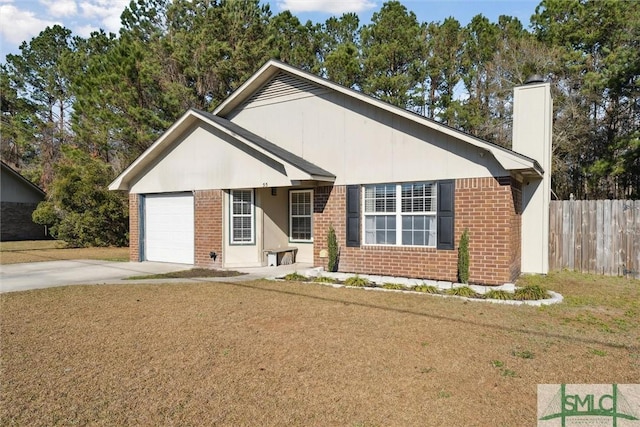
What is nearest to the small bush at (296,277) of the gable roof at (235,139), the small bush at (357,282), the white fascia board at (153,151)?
the small bush at (357,282)

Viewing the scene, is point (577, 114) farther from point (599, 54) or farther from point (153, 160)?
point (153, 160)

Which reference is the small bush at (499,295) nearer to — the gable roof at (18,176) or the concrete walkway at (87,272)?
the concrete walkway at (87,272)

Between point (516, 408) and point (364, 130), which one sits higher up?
point (364, 130)

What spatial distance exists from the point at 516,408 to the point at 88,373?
4.30m

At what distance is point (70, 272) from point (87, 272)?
48 centimetres

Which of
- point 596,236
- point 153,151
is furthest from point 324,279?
point 596,236

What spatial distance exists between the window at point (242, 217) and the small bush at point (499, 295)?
697 centimetres

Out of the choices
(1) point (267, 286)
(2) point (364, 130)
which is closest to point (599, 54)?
(2) point (364, 130)

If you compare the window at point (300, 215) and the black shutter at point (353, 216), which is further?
the window at point (300, 215)

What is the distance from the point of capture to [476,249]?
9.27m

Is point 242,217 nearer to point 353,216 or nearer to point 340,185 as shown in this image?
point 340,185

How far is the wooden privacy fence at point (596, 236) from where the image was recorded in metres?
10.7

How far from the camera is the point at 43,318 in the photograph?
261 inches

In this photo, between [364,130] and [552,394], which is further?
[364,130]
